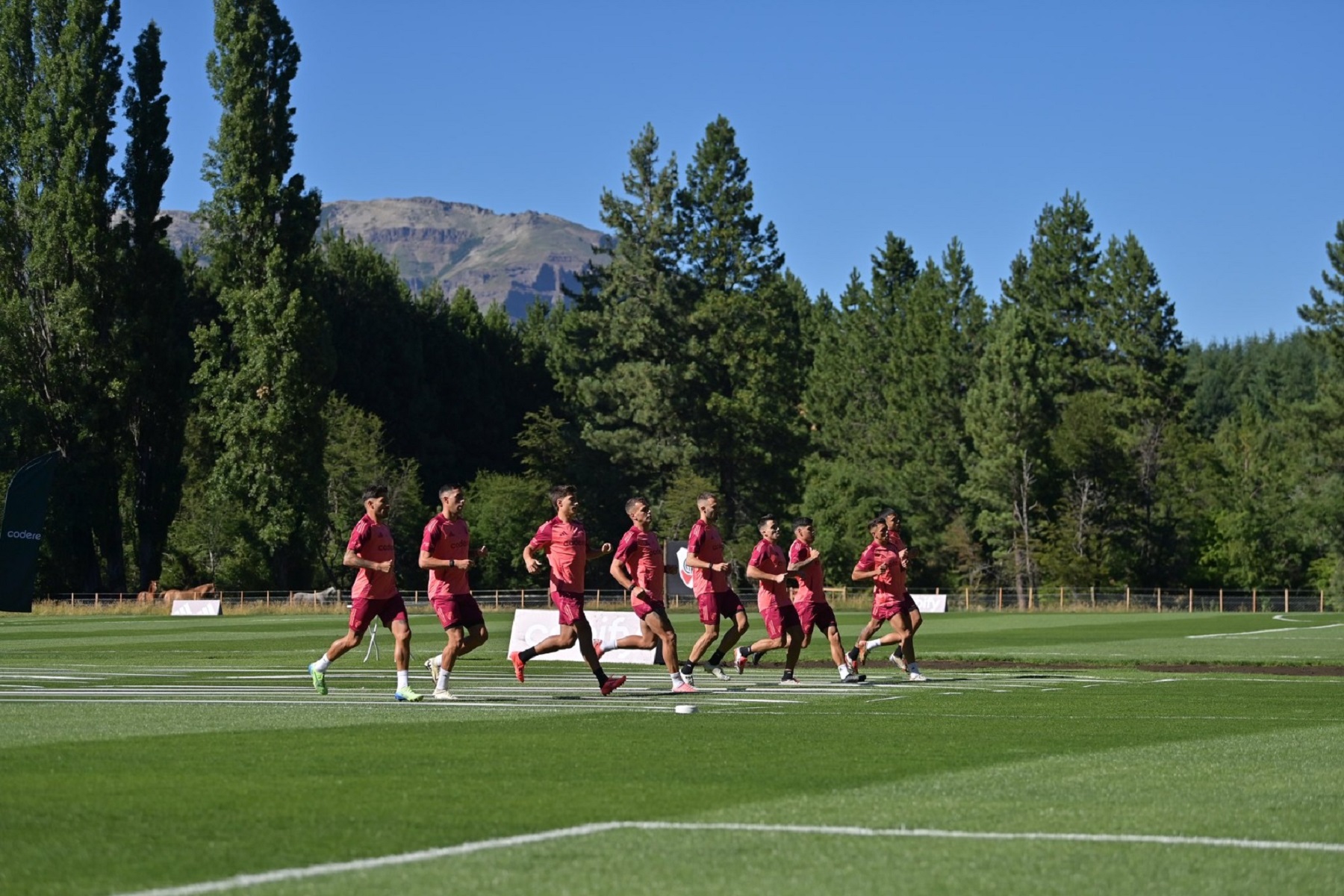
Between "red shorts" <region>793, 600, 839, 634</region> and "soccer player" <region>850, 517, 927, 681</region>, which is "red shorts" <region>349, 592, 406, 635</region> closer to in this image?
"red shorts" <region>793, 600, 839, 634</region>

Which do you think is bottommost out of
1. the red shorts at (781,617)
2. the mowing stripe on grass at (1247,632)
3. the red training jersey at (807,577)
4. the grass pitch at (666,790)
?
the grass pitch at (666,790)

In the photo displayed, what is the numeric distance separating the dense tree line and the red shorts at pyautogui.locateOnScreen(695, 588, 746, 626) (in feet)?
177

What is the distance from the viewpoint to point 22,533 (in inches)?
1610

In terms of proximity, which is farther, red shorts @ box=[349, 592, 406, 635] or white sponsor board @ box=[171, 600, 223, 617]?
white sponsor board @ box=[171, 600, 223, 617]

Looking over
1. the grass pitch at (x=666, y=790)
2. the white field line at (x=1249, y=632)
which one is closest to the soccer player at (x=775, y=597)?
the grass pitch at (x=666, y=790)

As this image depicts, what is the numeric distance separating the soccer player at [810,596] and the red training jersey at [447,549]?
4862 mm

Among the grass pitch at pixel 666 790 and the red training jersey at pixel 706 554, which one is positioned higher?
the red training jersey at pixel 706 554

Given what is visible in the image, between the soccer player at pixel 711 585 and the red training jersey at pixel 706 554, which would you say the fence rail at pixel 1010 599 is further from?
the red training jersey at pixel 706 554

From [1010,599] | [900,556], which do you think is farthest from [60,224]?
[900,556]

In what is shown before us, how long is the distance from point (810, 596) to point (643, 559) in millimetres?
2999

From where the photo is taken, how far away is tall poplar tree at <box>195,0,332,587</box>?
73125 millimetres

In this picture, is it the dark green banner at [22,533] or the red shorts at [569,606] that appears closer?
the red shorts at [569,606]

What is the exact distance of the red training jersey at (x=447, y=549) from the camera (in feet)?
58.9

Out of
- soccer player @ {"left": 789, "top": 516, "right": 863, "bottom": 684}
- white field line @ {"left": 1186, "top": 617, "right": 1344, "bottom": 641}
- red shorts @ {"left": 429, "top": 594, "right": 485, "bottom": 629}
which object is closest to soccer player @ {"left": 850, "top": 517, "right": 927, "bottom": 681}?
soccer player @ {"left": 789, "top": 516, "right": 863, "bottom": 684}
